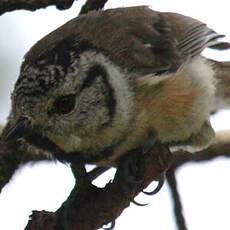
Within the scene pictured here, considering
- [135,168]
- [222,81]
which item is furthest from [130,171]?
[222,81]

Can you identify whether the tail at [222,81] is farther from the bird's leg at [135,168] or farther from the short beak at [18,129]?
the short beak at [18,129]

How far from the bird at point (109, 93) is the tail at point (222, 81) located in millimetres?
359

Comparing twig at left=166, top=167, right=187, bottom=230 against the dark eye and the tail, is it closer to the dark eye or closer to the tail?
the dark eye

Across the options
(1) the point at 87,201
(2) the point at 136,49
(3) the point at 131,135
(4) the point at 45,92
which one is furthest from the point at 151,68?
(1) the point at 87,201

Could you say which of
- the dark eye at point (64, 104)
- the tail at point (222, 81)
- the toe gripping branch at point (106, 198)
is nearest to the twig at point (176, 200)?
the toe gripping branch at point (106, 198)

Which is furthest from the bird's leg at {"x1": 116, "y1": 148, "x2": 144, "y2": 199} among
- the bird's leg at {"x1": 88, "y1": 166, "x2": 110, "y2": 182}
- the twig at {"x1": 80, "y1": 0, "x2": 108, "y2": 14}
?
the twig at {"x1": 80, "y1": 0, "x2": 108, "y2": 14}

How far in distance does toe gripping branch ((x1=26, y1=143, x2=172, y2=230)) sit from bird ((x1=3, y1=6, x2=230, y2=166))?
19 cm

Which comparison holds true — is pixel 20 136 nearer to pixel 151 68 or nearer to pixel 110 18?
pixel 151 68

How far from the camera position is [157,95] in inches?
110

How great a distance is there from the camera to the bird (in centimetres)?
259

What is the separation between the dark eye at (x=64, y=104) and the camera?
102 inches

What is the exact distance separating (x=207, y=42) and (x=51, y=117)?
1.10 metres

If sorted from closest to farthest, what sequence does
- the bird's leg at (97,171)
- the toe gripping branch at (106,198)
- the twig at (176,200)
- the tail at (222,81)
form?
the toe gripping branch at (106,198) → the twig at (176,200) → the bird's leg at (97,171) → the tail at (222,81)

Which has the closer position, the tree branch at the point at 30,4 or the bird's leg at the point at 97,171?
the tree branch at the point at 30,4
